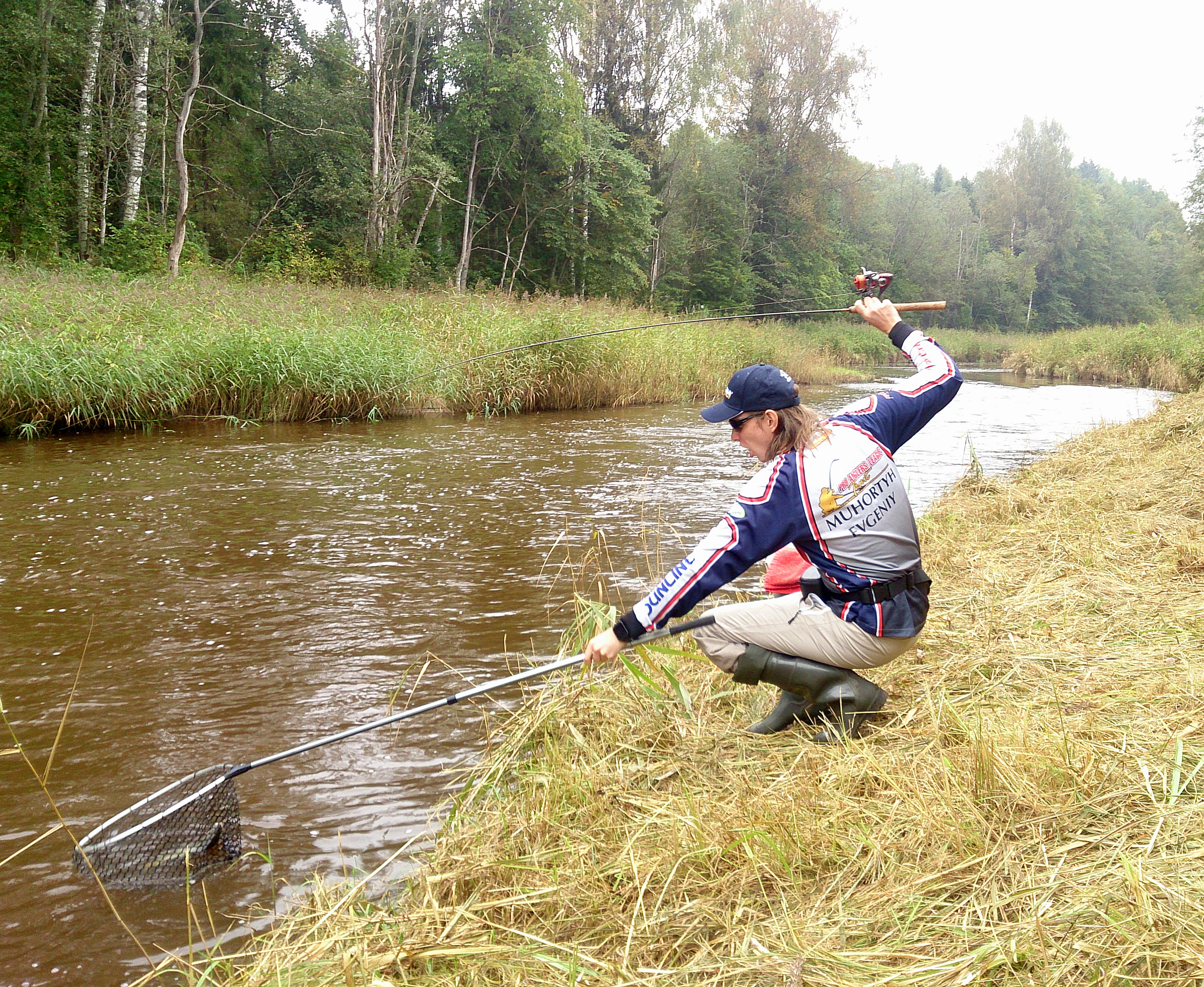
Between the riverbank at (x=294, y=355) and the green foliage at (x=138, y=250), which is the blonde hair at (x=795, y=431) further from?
the green foliage at (x=138, y=250)

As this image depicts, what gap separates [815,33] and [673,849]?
41.7m

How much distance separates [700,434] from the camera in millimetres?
12977

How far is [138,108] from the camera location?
18.5 meters

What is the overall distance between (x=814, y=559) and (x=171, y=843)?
229 cm

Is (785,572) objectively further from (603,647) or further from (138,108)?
(138,108)

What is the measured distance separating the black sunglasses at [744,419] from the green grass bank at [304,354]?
953 centimetres

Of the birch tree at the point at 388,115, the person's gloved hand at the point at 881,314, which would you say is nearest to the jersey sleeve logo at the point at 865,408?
the person's gloved hand at the point at 881,314

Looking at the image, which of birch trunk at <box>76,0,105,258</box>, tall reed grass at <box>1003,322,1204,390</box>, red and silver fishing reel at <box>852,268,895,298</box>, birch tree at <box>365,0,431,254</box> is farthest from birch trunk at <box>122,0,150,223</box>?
tall reed grass at <box>1003,322,1204,390</box>

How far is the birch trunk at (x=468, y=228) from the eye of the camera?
2608 cm

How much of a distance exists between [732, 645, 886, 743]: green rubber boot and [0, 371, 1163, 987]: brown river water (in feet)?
4.11

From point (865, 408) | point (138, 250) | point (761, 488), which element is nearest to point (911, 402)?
point (865, 408)

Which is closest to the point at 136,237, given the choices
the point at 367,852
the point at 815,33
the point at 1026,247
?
the point at 367,852

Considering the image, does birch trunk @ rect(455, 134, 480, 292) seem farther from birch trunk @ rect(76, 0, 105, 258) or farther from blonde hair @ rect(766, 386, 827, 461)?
blonde hair @ rect(766, 386, 827, 461)

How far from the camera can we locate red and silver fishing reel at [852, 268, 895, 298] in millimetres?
3943
